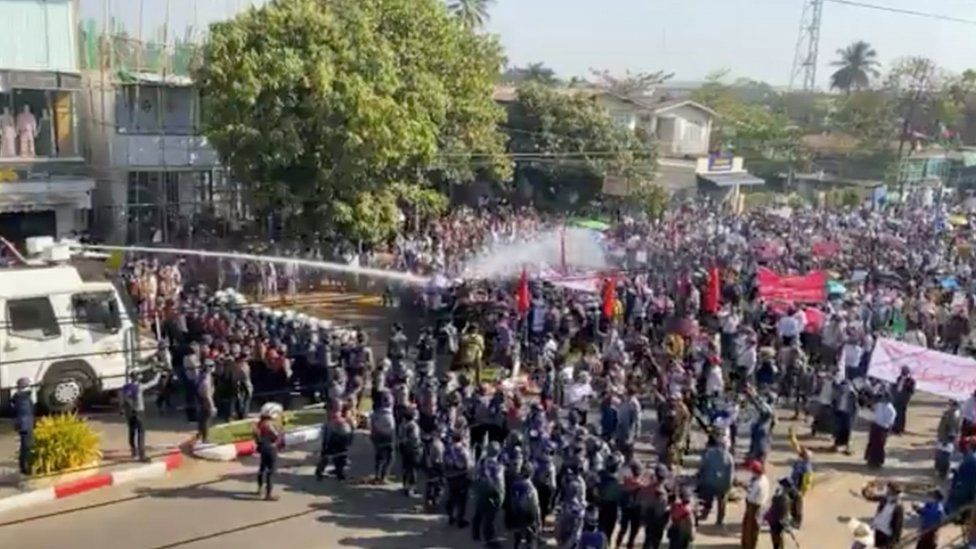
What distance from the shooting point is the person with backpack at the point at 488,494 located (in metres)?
12.9

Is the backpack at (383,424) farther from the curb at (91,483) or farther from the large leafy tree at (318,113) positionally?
the large leafy tree at (318,113)

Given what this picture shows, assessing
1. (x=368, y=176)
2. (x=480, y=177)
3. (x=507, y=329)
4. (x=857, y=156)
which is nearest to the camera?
(x=507, y=329)

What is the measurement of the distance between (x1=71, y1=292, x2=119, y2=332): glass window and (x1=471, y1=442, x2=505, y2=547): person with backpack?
7427mm

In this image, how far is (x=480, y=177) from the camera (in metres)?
42.8

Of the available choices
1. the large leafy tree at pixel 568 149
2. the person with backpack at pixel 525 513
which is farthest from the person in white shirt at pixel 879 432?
the large leafy tree at pixel 568 149

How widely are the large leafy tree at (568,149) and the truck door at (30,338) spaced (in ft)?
97.7

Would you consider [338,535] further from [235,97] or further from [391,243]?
[391,243]

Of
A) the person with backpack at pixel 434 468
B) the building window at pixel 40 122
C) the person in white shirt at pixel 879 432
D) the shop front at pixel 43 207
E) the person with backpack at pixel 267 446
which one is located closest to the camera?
the person with backpack at pixel 434 468

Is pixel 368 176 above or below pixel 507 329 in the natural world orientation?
above

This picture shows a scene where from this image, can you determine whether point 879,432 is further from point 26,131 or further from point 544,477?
point 26,131

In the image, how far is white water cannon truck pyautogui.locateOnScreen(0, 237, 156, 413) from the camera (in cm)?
1656

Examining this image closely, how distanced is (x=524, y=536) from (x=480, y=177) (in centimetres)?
3090

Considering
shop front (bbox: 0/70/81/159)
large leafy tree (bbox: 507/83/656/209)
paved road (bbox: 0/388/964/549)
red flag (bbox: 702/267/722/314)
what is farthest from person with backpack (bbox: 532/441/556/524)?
large leafy tree (bbox: 507/83/656/209)

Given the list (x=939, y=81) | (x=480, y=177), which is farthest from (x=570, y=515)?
(x=939, y=81)
